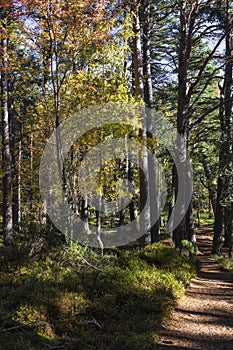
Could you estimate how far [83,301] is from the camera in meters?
6.64

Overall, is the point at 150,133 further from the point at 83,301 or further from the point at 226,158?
the point at 83,301

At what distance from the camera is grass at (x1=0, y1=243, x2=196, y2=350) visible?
543cm

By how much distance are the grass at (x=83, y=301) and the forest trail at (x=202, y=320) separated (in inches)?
8.9

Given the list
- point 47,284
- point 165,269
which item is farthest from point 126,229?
point 47,284

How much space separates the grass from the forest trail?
0.74 feet

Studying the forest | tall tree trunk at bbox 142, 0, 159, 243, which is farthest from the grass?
tall tree trunk at bbox 142, 0, 159, 243

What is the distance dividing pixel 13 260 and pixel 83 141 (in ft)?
15.0

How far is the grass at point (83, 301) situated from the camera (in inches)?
214

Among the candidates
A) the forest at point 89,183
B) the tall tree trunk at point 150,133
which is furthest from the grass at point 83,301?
the tall tree trunk at point 150,133

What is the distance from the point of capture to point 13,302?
625cm

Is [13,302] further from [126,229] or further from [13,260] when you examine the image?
[126,229]

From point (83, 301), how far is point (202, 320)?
2.37 metres

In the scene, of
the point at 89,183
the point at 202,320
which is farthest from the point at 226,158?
the point at 202,320

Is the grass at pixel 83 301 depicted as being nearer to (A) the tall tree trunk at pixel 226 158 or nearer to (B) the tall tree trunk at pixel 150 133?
(B) the tall tree trunk at pixel 150 133
